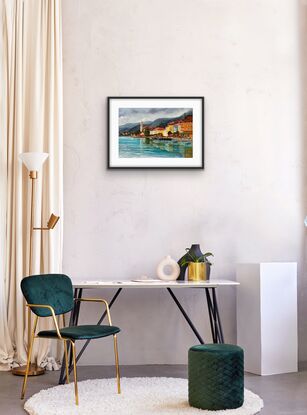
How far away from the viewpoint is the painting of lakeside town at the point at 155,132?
5.44m

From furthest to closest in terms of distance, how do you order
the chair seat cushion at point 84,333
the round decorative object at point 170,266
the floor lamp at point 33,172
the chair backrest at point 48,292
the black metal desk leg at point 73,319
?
1. the round decorative object at point 170,266
2. the floor lamp at point 33,172
3. the black metal desk leg at point 73,319
4. the chair backrest at point 48,292
5. the chair seat cushion at point 84,333

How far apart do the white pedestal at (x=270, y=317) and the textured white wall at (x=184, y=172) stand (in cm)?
41

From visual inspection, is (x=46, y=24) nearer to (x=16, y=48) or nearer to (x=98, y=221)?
(x=16, y=48)

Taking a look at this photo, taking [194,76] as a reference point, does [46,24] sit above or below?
above

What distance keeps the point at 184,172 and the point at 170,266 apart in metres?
0.84

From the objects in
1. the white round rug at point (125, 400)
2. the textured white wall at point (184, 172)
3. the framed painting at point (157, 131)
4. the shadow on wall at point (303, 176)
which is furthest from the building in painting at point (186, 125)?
the white round rug at point (125, 400)

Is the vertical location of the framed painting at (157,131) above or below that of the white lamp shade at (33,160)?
above

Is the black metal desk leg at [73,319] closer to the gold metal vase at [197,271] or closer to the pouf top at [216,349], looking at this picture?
the gold metal vase at [197,271]

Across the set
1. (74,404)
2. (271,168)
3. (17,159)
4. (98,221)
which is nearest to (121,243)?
(98,221)

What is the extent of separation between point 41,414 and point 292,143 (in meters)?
3.17

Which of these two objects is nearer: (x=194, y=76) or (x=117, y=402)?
(x=117, y=402)

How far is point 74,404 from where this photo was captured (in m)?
3.86

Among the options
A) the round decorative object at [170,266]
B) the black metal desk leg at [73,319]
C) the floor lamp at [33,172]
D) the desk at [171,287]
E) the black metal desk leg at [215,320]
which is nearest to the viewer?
the black metal desk leg at [73,319]

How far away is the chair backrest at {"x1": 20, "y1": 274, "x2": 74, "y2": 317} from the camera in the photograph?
4246mm
